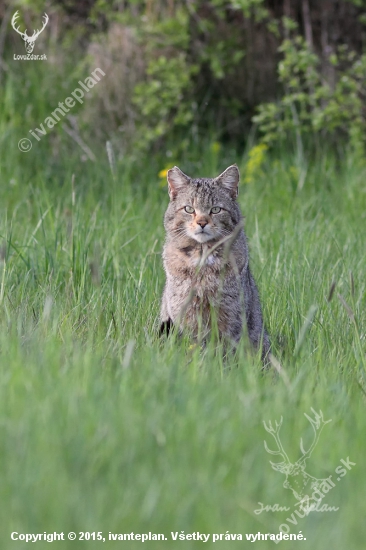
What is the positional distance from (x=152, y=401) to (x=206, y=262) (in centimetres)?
144

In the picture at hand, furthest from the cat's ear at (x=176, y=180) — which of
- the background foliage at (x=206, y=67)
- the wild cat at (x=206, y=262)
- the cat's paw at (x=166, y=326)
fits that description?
the background foliage at (x=206, y=67)

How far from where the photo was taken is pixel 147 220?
6051mm

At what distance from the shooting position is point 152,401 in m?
2.73

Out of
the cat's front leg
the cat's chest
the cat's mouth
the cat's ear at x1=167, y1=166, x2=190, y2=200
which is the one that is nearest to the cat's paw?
the cat's front leg

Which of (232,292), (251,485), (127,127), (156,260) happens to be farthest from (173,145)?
(251,485)

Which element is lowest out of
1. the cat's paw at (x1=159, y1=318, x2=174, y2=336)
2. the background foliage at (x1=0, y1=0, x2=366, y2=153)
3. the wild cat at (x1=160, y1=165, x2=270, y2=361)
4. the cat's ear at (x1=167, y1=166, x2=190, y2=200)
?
the cat's paw at (x1=159, y1=318, x2=174, y2=336)

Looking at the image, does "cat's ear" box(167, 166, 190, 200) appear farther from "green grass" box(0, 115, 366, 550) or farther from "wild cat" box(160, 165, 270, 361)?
"green grass" box(0, 115, 366, 550)

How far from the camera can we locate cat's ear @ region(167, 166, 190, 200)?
439 centimetres

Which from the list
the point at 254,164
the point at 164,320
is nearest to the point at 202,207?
the point at 164,320

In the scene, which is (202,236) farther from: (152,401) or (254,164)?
(254,164)

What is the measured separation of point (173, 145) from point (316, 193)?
1.83m

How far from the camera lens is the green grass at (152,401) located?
2.21 m

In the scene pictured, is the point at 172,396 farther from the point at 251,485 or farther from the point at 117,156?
the point at 117,156

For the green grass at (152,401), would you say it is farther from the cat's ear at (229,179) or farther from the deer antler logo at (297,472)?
the cat's ear at (229,179)
